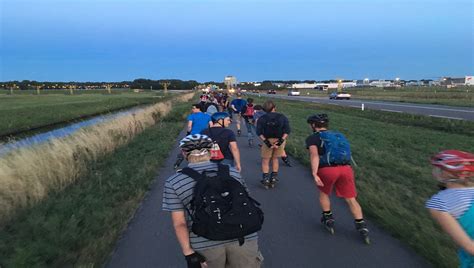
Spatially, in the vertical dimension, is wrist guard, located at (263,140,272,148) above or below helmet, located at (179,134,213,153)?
below

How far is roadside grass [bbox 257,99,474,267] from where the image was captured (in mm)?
5266

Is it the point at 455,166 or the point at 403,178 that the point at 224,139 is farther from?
the point at 403,178

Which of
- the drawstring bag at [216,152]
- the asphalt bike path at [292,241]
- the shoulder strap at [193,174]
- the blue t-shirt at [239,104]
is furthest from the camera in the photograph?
the blue t-shirt at [239,104]

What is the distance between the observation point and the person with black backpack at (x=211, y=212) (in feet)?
8.70

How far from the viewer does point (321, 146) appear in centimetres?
518

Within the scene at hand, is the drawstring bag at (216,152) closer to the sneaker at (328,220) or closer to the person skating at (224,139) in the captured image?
the person skating at (224,139)

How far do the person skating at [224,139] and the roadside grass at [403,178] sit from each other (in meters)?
2.30

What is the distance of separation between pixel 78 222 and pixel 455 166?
5191 mm

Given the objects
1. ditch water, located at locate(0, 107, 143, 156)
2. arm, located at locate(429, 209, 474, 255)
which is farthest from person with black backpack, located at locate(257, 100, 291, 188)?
ditch water, located at locate(0, 107, 143, 156)

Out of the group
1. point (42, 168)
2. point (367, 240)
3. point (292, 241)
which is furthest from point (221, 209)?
point (42, 168)

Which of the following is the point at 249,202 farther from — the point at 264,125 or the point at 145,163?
the point at 145,163

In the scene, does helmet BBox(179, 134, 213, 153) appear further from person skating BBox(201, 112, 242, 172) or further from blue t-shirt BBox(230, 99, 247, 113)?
blue t-shirt BBox(230, 99, 247, 113)

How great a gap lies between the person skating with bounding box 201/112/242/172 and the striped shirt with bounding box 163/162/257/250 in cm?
307

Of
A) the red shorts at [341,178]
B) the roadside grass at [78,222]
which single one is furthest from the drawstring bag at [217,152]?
the roadside grass at [78,222]
